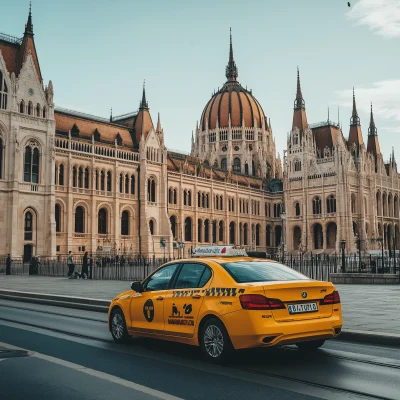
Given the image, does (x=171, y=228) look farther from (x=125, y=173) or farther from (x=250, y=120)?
(x=250, y=120)

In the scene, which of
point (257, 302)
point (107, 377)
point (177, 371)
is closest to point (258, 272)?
point (257, 302)

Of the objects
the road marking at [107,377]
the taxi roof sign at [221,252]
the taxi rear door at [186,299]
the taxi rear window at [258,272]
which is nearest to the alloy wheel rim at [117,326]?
the taxi rear door at [186,299]

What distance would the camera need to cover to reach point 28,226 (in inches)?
1876

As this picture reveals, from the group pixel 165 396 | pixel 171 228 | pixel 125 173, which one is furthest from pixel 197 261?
pixel 171 228

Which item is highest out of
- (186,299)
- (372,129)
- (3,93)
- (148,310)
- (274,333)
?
(372,129)

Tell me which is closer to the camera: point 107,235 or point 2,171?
point 2,171

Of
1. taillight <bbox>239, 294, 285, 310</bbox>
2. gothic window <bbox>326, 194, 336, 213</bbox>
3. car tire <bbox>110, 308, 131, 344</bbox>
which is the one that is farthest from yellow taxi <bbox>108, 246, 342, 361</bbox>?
gothic window <bbox>326, 194, 336, 213</bbox>

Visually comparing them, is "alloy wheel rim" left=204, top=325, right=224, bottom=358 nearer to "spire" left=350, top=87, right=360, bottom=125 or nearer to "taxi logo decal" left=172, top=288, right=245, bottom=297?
"taxi logo decal" left=172, top=288, right=245, bottom=297

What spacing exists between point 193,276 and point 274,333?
1.73 m

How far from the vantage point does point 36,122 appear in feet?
161

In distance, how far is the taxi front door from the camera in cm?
838

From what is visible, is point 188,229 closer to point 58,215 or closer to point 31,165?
point 58,215

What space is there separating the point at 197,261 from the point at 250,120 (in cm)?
9317

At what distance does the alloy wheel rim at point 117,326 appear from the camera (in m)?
9.22
